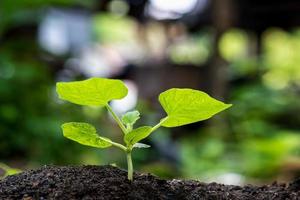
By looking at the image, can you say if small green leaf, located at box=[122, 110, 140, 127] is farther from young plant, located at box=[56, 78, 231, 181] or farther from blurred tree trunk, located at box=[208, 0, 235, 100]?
blurred tree trunk, located at box=[208, 0, 235, 100]

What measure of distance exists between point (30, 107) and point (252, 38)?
4.35 metres

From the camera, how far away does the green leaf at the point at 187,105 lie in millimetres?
675

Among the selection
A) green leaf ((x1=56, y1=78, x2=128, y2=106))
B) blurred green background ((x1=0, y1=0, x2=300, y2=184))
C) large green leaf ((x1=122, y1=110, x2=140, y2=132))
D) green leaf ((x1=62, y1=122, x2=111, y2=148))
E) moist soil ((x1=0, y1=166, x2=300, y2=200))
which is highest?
blurred green background ((x1=0, y1=0, x2=300, y2=184))

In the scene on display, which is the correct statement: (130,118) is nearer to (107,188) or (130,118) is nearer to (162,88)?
(107,188)

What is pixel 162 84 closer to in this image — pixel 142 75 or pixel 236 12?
pixel 142 75

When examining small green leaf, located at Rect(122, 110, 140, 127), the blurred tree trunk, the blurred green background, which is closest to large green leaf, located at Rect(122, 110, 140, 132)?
small green leaf, located at Rect(122, 110, 140, 127)

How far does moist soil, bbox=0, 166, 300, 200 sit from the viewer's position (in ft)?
2.19

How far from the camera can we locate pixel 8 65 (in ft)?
11.1

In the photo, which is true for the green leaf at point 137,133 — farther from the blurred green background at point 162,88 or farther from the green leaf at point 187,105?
the blurred green background at point 162,88

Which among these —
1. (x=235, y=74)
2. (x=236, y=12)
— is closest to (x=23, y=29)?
(x=236, y=12)

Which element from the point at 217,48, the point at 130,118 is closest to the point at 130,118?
the point at 130,118

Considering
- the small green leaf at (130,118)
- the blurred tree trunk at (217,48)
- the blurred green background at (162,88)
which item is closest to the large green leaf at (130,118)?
the small green leaf at (130,118)

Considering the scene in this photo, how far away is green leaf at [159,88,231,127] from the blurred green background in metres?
1.91

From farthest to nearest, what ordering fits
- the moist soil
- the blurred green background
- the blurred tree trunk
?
the blurred tree trunk
the blurred green background
the moist soil
